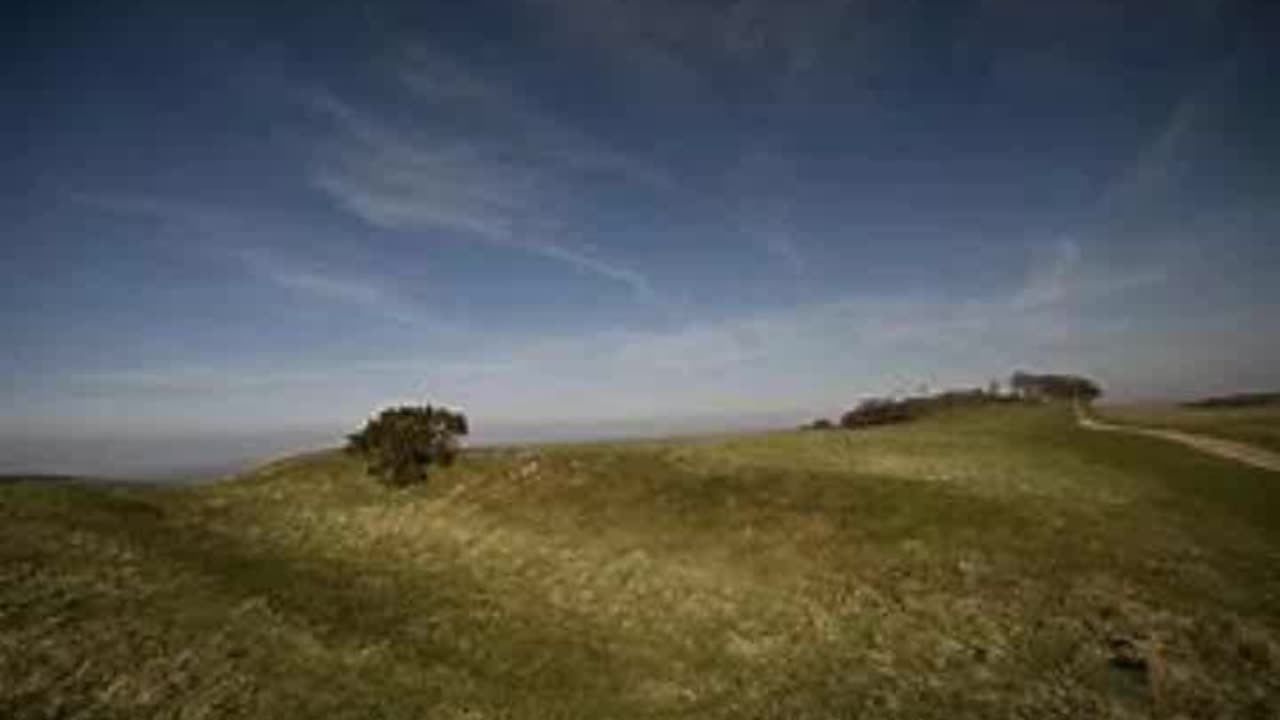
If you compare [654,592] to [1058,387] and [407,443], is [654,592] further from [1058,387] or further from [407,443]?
[1058,387]

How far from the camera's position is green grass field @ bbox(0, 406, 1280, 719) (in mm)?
21375

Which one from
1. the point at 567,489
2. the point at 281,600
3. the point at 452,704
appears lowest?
the point at 452,704

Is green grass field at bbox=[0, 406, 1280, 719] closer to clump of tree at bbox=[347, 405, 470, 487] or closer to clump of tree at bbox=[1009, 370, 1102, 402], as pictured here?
clump of tree at bbox=[347, 405, 470, 487]

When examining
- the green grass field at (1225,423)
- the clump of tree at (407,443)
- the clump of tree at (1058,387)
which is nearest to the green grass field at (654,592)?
the clump of tree at (407,443)

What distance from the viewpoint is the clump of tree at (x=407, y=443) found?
43.9m

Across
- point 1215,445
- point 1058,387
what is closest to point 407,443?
point 1215,445

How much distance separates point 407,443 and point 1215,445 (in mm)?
46502

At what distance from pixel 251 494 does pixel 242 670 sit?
22830mm

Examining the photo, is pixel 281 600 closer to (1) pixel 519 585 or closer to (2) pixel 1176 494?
(1) pixel 519 585

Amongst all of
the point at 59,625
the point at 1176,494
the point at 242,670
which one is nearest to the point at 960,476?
the point at 1176,494

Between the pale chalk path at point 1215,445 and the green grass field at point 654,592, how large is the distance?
148 inches

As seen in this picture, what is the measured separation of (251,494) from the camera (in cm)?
4256

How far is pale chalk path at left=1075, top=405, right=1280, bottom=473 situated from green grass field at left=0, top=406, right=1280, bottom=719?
3757mm

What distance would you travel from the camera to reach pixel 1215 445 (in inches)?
2120
